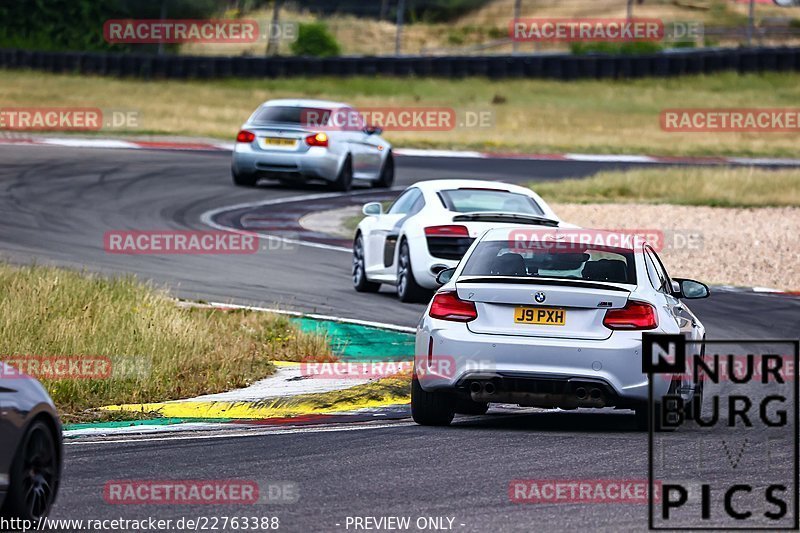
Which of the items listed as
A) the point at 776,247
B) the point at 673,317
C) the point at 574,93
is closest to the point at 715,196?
the point at 776,247

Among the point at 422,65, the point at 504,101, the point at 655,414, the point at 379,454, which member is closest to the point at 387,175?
the point at 655,414

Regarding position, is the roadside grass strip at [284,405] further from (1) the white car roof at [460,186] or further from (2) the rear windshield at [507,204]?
(1) the white car roof at [460,186]

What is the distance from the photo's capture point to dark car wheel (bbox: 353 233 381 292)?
60.8ft

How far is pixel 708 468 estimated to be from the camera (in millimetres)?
9000

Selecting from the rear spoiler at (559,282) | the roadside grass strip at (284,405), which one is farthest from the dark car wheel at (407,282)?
the rear spoiler at (559,282)

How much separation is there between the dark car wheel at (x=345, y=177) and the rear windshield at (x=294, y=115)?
3.54ft

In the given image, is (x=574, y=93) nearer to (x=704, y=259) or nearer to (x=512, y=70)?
(x=512, y=70)

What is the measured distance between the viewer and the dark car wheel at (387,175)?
29578 millimetres

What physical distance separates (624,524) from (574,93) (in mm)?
45630

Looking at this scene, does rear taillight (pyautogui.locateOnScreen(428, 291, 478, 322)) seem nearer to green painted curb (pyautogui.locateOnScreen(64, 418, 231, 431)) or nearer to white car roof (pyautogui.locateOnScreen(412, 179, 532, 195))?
green painted curb (pyautogui.locateOnScreen(64, 418, 231, 431))

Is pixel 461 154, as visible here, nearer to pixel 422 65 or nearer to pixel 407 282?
pixel 422 65

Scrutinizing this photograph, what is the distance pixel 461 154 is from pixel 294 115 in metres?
11.1

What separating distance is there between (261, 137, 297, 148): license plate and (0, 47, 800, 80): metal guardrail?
74.6ft

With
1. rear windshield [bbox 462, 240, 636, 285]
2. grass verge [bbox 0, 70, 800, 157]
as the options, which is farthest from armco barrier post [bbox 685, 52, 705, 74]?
rear windshield [bbox 462, 240, 636, 285]
